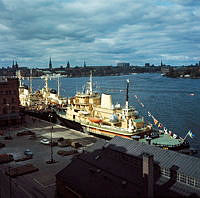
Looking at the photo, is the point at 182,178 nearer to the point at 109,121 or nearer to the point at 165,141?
the point at 165,141

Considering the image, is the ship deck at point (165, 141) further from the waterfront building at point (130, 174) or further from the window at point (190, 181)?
the window at point (190, 181)

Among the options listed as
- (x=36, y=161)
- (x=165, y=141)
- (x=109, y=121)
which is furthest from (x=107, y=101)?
(x=36, y=161)

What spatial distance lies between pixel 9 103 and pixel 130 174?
45.7 meters

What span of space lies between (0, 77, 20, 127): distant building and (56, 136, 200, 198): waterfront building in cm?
3883

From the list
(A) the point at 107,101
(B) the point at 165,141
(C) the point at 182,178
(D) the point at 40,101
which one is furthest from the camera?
(D) the point at 40,101

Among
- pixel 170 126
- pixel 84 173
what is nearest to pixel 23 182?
pixel 84 173

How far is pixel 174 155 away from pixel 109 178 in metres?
5.97

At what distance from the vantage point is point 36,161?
33.6 metres

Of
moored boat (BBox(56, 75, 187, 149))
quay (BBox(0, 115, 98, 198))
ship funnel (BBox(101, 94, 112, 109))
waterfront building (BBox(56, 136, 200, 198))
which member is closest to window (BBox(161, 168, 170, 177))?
waterfront building (BBox(56, 136, 200, 198))

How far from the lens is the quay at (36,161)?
82.3 ft

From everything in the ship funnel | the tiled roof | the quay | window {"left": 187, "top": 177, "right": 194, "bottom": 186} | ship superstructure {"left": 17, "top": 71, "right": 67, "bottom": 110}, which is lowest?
the quay

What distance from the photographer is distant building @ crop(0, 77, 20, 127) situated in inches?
2245

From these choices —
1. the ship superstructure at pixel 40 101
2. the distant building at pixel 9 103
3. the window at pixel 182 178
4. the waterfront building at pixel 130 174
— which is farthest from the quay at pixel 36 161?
the ship superstructure at pixel 40 101

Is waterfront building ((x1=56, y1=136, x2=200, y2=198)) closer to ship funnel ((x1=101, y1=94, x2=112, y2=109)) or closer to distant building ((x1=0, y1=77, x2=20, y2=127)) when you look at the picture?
ship funnel ((x1=101, y1=94, x2=112, y2=109))
